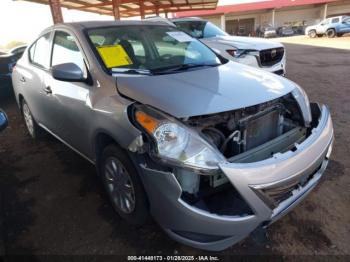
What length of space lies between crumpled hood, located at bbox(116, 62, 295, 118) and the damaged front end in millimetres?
89

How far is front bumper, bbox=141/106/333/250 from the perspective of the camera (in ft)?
6.09

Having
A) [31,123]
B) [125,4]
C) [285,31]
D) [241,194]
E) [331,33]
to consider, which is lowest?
[285,31]

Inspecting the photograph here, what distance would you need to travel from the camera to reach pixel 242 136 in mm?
2273

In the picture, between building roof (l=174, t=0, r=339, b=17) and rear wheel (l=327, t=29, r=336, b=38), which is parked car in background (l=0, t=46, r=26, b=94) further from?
building roof (l=174, t=0, r=339, b=17)

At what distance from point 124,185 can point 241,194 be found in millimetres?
995

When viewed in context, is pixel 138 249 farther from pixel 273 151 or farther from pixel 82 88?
pixel 82 88

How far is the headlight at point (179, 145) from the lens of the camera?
1880 millimetres

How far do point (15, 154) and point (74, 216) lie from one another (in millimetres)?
2048

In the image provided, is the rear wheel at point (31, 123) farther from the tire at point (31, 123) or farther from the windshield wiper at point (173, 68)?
the windshield wiper at point (173, 68)

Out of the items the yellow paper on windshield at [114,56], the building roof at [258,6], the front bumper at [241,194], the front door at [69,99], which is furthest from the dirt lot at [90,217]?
the building roof at [258,6]

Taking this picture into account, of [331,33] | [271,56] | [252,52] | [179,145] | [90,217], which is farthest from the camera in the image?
[331,33]

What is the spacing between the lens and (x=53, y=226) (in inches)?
105

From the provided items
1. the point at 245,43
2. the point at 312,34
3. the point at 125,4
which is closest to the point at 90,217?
the point at 245,43

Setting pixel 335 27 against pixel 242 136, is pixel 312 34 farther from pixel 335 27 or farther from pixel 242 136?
pixel 242 136
